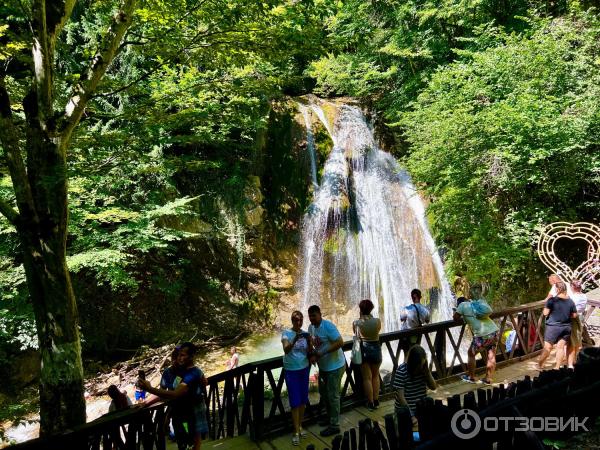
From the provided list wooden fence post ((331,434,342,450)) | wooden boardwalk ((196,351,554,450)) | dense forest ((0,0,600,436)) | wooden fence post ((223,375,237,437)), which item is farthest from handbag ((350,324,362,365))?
dense forest ((0,0,600,436))

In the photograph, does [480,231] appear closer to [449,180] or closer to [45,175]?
[449,180]

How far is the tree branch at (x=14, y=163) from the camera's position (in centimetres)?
416

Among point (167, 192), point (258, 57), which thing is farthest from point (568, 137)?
point (167, 192)

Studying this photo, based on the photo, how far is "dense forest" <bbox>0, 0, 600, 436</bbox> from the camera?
4.57m

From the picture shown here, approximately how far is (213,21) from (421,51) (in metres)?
11.6

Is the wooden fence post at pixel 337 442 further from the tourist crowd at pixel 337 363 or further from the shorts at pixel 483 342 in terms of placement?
the shorts at pixel 483 342

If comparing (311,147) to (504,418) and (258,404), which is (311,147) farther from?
(504,418)

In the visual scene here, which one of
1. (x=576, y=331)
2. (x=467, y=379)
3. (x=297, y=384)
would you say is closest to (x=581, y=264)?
(x=576, y=331)

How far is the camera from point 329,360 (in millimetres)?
4398

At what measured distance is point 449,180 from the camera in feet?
34.0

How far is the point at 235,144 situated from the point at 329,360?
8141 mm

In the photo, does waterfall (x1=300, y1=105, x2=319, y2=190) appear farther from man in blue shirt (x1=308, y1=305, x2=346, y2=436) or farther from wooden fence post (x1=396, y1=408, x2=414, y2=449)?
wooden fence post (x1=396, y1=408, x2=414, y2=449)

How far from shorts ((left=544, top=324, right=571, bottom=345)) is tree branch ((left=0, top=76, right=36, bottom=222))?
7466 millimetres

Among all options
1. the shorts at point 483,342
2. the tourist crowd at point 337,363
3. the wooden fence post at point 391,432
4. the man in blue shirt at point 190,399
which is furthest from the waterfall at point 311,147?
the wooden fence post at point 391,432
